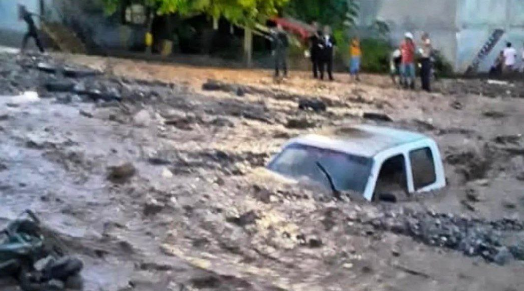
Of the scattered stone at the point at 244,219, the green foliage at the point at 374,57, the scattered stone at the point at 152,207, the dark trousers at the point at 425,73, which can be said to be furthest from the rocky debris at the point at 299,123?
the green foliage at the point at 374,57

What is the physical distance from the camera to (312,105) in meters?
21.2

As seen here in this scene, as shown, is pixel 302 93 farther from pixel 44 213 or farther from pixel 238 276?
pixel 238 276

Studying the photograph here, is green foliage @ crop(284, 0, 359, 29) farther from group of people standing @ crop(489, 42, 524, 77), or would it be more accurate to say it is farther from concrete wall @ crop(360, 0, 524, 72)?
group of people standing @ crop(489, 42, 524, 77)

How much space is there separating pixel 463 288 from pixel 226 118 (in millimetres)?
9979

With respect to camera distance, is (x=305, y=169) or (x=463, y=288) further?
(x=305, y=169)

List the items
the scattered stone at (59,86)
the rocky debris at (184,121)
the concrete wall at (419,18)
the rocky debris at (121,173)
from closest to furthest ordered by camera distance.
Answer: the rocky debris at (121,173) → the rocky debris at (184,121) → the scattered stone at (59,86) → the concrete wall at (419,18)

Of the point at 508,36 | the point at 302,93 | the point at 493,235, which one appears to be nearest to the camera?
the point at 493,235

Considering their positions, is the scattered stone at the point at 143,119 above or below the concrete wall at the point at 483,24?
below

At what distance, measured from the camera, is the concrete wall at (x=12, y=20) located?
3525 centimetres

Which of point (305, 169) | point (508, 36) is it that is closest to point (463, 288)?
point (305, 169)

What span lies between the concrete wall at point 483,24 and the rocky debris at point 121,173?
2271 cm

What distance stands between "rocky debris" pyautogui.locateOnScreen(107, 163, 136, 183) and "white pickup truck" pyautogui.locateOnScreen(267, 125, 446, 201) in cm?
171

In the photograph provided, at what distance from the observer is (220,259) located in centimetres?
949

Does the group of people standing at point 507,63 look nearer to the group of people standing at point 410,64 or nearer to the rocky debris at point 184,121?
the group of people standing at point 410,64
